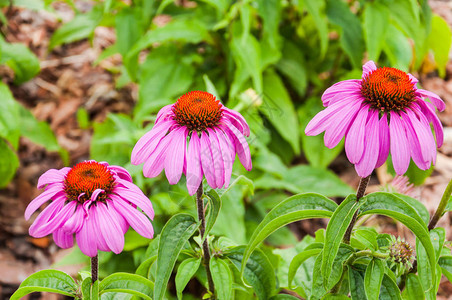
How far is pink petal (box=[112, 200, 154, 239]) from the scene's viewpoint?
777mm

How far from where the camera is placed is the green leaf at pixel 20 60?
1.90m

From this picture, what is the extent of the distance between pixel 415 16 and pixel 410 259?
3.90 feet

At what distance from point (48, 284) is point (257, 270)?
399 mm

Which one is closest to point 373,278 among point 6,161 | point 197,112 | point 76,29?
point 197,112

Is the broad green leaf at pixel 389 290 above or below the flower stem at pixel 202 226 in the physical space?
below

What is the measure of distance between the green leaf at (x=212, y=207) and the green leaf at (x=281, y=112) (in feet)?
3.73

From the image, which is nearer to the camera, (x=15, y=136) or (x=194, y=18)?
(x=15, y=136)

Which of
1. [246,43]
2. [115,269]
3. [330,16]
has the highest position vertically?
[330,16]

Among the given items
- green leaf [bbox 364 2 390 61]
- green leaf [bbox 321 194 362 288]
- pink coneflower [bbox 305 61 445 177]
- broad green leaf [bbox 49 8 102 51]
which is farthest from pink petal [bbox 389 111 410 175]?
broad green leaf [bbox 49 8 102 51]

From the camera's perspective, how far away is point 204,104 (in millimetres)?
809

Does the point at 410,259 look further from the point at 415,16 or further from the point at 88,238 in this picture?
the point at 415,16

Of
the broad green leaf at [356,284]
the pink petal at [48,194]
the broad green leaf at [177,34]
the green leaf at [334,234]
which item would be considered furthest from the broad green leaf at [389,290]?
the broad green leaf at [177,34]

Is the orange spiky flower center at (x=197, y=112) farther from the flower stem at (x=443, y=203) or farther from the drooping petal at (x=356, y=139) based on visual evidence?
the flower stem at (x=443, y=203)

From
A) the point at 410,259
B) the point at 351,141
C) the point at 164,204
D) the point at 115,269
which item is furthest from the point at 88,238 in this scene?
the point at 115,269
